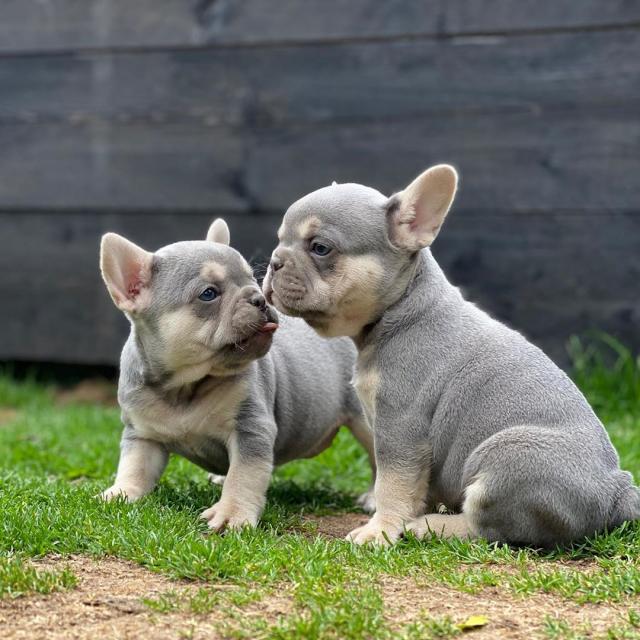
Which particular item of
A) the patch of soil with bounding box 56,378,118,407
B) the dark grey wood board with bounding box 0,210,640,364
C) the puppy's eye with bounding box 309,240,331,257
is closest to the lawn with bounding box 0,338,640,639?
the puppy's eye with bounding box 309,240,331,257

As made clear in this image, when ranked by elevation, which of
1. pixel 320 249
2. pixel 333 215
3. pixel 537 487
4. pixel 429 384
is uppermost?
pixel 333 215

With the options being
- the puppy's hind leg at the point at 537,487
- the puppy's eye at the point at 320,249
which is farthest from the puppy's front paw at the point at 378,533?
the puppy's eye at the point at 320,249

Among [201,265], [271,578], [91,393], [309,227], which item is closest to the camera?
[271,578]

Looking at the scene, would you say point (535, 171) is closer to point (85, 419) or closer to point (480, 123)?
point (480, 123)

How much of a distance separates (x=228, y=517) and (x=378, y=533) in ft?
2.23

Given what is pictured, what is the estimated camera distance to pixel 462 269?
343 inches

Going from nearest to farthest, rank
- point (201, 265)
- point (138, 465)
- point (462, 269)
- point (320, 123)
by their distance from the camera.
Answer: point (201, 265)
point (138, 465)
point (462, 269)
point (320, 123)

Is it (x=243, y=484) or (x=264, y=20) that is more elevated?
(x=264, y=20)

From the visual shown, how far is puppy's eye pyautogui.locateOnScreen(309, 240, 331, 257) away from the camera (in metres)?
4.49

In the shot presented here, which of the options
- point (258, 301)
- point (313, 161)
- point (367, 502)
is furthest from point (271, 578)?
point (313, 161)

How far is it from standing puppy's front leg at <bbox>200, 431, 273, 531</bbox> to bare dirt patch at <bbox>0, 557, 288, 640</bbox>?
784 mm

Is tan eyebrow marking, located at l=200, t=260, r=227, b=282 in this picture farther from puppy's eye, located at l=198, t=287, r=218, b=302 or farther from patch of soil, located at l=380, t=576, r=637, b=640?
patch of soil, located at l=380, t=576, r=637, b=640

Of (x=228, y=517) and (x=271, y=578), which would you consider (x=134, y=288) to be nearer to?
(x=228, y=517)

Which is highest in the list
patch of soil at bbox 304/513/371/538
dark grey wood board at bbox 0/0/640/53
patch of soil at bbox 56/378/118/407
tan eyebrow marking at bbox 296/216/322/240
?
dark grey wood board at bbox 0/0/640/53
